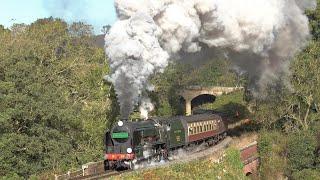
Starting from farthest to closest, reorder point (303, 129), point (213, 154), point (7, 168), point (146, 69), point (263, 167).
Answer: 1. point (303, 129)
2. point (263, 167)
3. point (213, 154)
4. point (7, 168)
5. point (146, 69)

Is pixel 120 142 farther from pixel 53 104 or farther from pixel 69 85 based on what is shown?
pixel 69 85

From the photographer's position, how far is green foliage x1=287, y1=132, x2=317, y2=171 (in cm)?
4400

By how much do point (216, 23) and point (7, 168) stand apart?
1720 cm

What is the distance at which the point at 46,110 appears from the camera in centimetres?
3603

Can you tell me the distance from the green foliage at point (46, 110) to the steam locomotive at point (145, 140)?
6717 millimetres

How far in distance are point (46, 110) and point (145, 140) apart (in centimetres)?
922

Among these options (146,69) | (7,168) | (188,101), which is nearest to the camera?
(146,69)

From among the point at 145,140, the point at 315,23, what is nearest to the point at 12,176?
the point at 145,140

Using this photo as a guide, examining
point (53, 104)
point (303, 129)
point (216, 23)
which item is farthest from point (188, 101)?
point (216, 23)

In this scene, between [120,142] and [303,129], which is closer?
[120,142]

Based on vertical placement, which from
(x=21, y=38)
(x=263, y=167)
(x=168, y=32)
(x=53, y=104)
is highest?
(x=21, y=38)

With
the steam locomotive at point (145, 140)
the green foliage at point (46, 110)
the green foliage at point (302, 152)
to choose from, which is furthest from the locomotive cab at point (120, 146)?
the green foliage at point (302, 152)

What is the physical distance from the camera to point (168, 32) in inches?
1125

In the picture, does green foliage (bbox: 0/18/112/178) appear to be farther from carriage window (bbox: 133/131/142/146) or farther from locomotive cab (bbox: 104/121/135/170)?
carriage window (bbox: 133/131/142/146)
